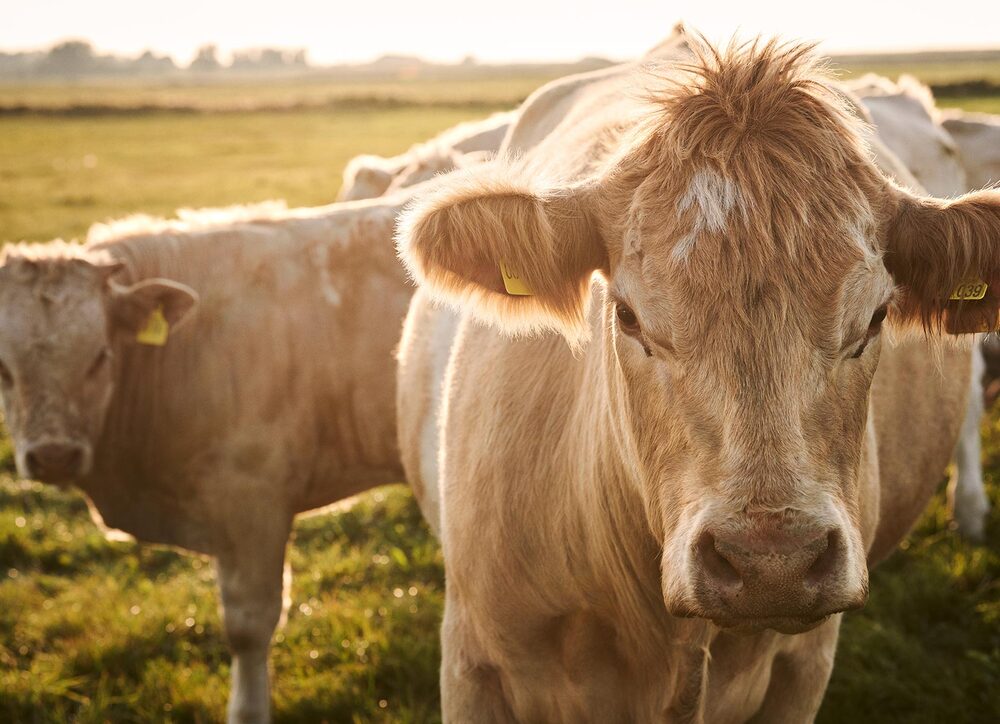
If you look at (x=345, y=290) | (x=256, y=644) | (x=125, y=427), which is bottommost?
(x=256, y=644)

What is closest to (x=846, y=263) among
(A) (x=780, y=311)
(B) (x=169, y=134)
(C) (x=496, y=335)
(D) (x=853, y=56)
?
(A) (x=780, y=311)

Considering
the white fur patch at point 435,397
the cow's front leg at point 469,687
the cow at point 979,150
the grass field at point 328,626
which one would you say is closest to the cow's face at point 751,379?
the cow's front leg at point 469,687

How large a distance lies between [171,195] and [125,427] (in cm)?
1888

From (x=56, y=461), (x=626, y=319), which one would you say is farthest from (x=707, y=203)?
(x=56, y=461)

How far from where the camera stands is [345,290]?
515 cm

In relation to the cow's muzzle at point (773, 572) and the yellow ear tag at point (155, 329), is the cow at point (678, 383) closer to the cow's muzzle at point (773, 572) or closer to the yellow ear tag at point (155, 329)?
the cow's muzzle at point (773, 572)

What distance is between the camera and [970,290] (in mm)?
2367

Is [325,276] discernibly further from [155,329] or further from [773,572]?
[773,572]

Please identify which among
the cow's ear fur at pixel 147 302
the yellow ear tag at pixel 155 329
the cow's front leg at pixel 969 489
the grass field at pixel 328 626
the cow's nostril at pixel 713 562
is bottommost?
the grass field at pixel 328 626

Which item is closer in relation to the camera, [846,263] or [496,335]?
[846,263]

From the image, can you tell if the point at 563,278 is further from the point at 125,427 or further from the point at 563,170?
the point at 125,427

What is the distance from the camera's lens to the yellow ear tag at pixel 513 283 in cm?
244

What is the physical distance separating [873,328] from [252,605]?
323 cm

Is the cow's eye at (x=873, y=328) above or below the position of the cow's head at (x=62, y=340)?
above
